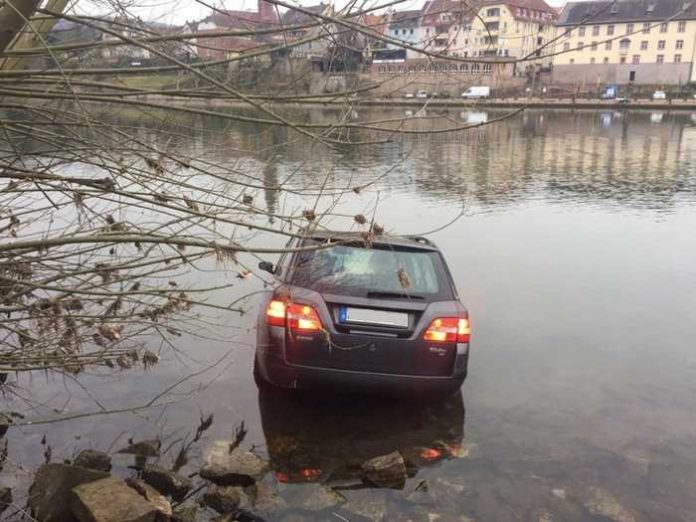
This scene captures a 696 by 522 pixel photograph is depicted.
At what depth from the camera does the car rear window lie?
5359 mm

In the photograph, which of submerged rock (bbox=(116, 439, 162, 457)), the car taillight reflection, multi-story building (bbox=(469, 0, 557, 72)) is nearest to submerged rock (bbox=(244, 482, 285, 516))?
the car taillight reflection

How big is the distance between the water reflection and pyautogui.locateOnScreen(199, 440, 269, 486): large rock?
19 cm

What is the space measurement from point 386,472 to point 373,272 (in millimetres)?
1656

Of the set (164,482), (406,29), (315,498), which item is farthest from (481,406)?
(406,29)

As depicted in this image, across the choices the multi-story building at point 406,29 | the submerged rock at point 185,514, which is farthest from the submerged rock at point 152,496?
the multi-story building at point 406,29

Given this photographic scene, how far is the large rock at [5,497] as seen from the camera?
14.3 feet

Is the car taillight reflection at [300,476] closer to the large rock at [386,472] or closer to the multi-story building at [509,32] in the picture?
the large rock at [386,472]

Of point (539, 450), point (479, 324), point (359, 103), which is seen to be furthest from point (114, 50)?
point (479, 324)

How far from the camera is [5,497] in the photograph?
14.4 feet

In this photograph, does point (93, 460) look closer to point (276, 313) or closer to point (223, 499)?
point (223, 499)

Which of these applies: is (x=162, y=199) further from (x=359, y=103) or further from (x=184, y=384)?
(x=184, y=384)

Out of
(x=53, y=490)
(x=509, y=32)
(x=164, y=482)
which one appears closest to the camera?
(x=509, y=32)

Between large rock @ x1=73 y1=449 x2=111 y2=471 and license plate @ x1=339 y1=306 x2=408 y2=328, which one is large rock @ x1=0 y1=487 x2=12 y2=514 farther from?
license plate @ x1=339 y1=306 x2=408 y2=328

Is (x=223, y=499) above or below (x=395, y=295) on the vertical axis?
below
